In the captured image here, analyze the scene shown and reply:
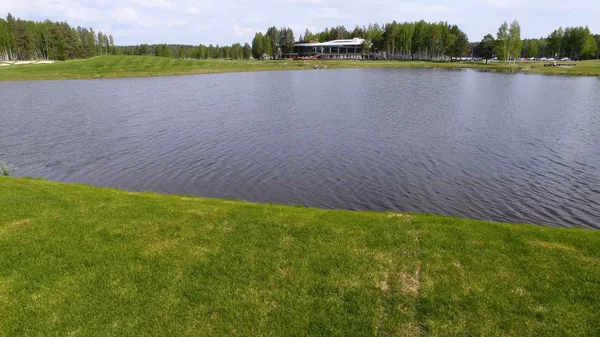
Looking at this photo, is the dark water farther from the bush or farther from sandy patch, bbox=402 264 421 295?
sandy patch, bbox=402 264 421 295

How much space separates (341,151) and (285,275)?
24.6 metres

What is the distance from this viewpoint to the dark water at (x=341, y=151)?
25.6 m

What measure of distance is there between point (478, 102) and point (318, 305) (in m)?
63.4

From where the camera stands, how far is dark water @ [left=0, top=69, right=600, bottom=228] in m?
25.6

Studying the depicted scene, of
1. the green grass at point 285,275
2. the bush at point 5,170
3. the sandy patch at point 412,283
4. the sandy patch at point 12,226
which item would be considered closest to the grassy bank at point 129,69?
the bush at point 5,170

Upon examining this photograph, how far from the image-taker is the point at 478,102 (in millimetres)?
64812

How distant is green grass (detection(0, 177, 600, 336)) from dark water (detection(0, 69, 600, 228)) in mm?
9175

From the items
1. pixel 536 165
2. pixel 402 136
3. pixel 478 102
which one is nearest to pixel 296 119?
pixel 402 136

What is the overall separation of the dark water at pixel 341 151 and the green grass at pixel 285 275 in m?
9.18

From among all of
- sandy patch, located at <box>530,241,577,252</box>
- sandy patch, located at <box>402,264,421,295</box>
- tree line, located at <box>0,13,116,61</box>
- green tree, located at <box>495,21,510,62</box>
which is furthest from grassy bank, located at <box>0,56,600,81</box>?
sandy patch, located at <box>530,241,577,252</box>

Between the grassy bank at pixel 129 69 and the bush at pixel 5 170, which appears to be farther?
the grassy bank at pixel 129 69

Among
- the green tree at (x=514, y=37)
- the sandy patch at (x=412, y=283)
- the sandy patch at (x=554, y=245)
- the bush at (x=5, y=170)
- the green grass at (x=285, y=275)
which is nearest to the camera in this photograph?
the green grass at (x=285, y=275)

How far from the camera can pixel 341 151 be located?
3588cm

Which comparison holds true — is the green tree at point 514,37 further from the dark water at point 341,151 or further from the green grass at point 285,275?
the green grass at point 285,275
